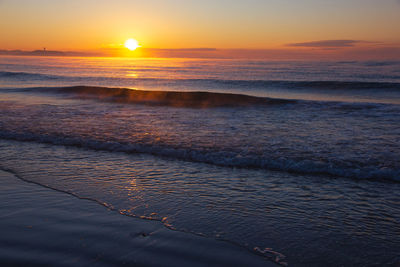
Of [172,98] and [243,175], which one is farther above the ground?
[172,98]

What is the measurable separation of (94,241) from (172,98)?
18.3 m

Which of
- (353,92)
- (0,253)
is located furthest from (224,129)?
(353,92)

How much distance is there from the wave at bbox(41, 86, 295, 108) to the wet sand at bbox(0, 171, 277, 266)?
14212 mm

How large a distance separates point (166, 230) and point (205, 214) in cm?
64

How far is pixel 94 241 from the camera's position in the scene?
10.7ft

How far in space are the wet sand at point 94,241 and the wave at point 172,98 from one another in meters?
14.2

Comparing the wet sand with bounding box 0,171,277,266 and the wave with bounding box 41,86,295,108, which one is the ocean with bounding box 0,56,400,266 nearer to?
the wet sand with bounding box 0,171,277,266

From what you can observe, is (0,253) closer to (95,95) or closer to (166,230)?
(166,230)

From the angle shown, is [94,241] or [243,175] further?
[243,175]

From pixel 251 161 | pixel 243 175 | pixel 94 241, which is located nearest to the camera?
pixel 94 241

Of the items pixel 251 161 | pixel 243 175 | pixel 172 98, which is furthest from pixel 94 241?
→ pixel 172 98

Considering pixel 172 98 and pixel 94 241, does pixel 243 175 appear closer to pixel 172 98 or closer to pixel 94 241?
pixel 94 241

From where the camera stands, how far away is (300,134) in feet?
30.3

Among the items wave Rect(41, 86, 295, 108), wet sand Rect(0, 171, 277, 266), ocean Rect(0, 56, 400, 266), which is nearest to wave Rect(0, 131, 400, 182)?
ocean Rect(0, 56, 400, 266)
